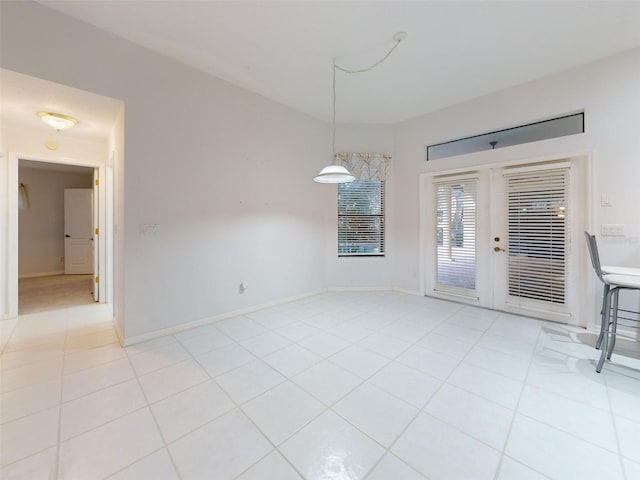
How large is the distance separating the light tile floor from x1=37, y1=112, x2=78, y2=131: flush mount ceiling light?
7.92 feet

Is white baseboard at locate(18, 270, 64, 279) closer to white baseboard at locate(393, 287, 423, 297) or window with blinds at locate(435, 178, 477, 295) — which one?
white baseboard at locate(393, 287, 423, 297)

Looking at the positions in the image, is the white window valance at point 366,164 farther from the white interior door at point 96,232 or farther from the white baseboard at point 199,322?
the white interior door at point 96,232

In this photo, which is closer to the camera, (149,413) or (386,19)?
(149,413)

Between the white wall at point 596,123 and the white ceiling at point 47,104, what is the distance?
453 cm

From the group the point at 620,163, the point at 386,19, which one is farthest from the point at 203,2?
the point at 620,163

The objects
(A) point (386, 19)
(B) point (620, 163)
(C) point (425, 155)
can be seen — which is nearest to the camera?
(A) point (386, 19)

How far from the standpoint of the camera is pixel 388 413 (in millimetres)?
1719

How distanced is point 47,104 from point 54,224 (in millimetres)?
5615

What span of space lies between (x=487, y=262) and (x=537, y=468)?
118 inches

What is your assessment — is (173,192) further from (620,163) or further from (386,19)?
(620,163)

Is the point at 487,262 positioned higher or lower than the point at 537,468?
higher

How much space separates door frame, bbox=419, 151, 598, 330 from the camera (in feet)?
9.93

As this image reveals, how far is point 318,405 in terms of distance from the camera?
5.90 feet

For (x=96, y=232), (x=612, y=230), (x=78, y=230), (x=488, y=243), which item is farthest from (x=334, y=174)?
(x=78, y=230)
